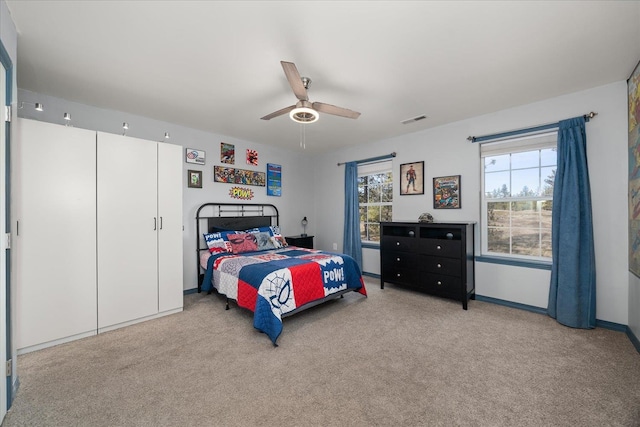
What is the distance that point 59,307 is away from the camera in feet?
8.21

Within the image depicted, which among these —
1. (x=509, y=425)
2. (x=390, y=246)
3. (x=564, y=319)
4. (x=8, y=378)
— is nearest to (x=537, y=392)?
(x=509, y=425)

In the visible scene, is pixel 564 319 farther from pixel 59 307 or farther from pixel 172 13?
pixel 59 307

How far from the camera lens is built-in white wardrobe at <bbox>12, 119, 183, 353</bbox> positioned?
7.81ft

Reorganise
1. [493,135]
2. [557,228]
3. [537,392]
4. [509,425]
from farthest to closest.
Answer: [493,135]
[557,228]
[537,392]
[509,425]

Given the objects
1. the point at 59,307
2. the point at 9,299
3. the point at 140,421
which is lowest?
the point at 140,421

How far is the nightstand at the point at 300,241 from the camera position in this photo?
5.30 metres

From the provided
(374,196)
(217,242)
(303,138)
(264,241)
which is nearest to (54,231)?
(217,242)

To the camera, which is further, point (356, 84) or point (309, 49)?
point (356, 84)

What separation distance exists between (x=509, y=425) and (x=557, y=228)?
2440 millimetres

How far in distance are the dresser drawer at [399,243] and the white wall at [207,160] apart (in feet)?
7.36

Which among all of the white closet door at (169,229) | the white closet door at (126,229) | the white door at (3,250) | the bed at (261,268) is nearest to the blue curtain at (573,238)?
the bed at (261,268)

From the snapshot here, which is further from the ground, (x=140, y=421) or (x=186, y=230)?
(x=186, y=230)

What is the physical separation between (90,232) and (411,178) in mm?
4390

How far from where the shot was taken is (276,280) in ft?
9.01
